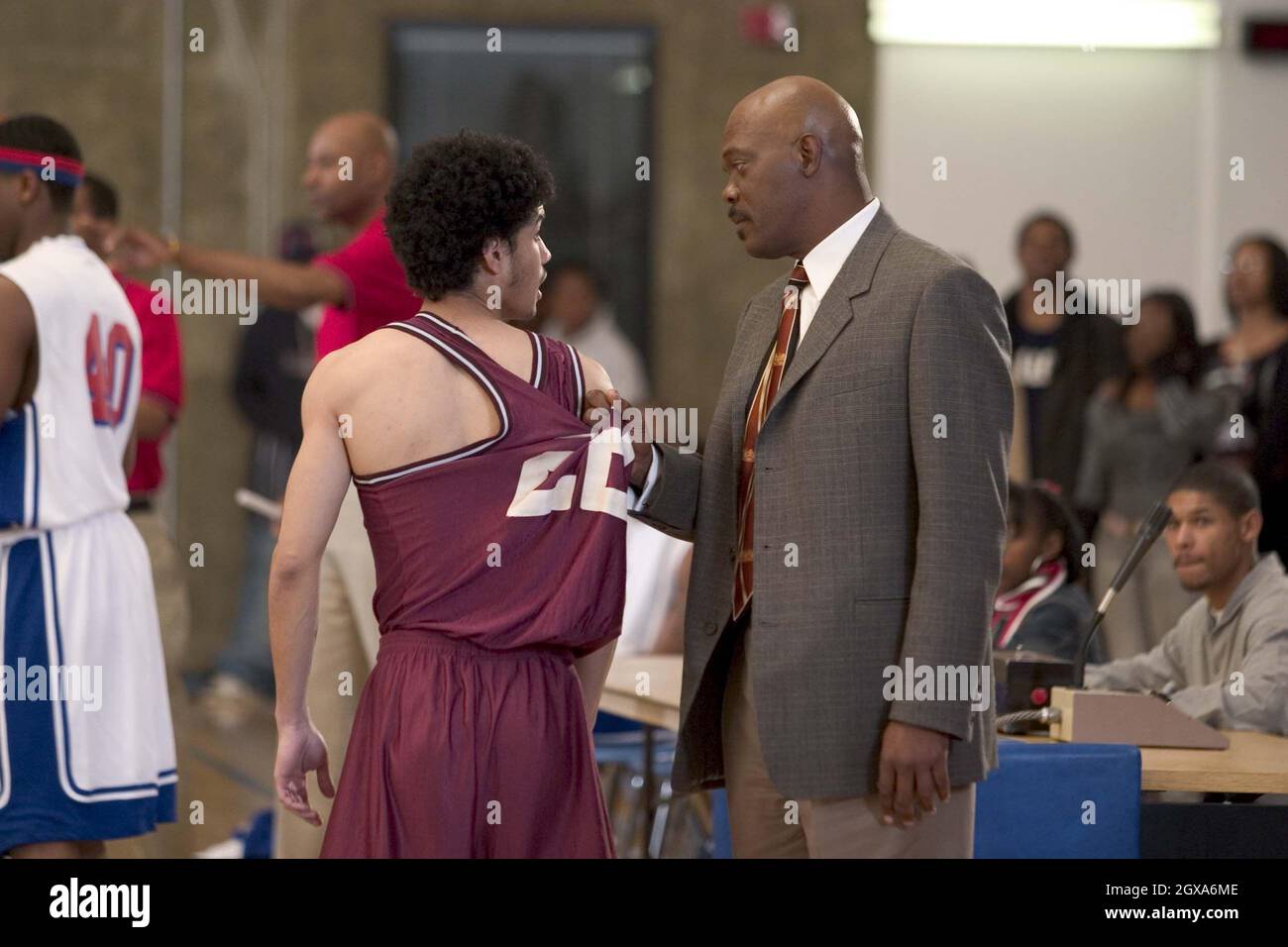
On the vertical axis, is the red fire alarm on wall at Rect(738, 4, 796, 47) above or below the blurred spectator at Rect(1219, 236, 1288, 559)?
above

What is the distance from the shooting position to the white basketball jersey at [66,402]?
123 inches

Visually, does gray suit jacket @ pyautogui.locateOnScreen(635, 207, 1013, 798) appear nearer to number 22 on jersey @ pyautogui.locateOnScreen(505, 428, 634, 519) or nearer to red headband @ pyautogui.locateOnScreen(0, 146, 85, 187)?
number 22 on jersey @ pyautogui.locateOnScreen(505, 428, 634, 519)

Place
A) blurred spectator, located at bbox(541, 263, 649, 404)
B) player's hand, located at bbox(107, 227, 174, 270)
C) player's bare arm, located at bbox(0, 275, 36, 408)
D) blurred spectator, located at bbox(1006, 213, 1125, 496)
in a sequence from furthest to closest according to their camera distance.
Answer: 1. blurred spectator, located at bbox(541, 263, 649, 404)
2. blurred spectator, located at bbox(1006, 213, 1125, 496)
3. player's hand, located at bbox(107, 227, 174, 270)
4. player's bare arm, located at bbox(0, 275, 36, 408)

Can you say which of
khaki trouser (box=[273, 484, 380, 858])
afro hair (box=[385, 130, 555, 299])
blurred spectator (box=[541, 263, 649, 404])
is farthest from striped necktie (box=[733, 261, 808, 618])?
blurred spectator (box=[541, 263, 649, 404])

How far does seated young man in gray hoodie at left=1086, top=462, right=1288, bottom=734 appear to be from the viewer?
345 cm

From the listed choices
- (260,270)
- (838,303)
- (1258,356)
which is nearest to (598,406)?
(838,303)

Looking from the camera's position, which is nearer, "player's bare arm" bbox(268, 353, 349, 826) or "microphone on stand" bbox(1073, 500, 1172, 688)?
"player's bare arm" bbox(268, 353, 349, 826)

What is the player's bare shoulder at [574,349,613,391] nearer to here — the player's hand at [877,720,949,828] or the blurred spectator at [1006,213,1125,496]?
the player's hand at [877,720,949,828]

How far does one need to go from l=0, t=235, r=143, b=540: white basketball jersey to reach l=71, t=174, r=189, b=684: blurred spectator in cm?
90

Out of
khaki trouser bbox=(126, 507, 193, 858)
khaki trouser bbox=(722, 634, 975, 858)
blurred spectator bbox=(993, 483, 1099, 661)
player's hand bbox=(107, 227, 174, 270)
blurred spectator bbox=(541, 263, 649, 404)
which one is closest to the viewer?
khaki trouser bbox=(722, 634, 975, 858)

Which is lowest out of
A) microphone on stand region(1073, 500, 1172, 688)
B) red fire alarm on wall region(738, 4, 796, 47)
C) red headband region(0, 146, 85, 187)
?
microphone on stand region(1073, 500, 1172, 688)

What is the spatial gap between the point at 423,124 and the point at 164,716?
5.67 metres

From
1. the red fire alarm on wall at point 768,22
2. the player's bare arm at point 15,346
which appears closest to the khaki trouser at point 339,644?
the player's bare arm at point 15,346

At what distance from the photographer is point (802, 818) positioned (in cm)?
243
